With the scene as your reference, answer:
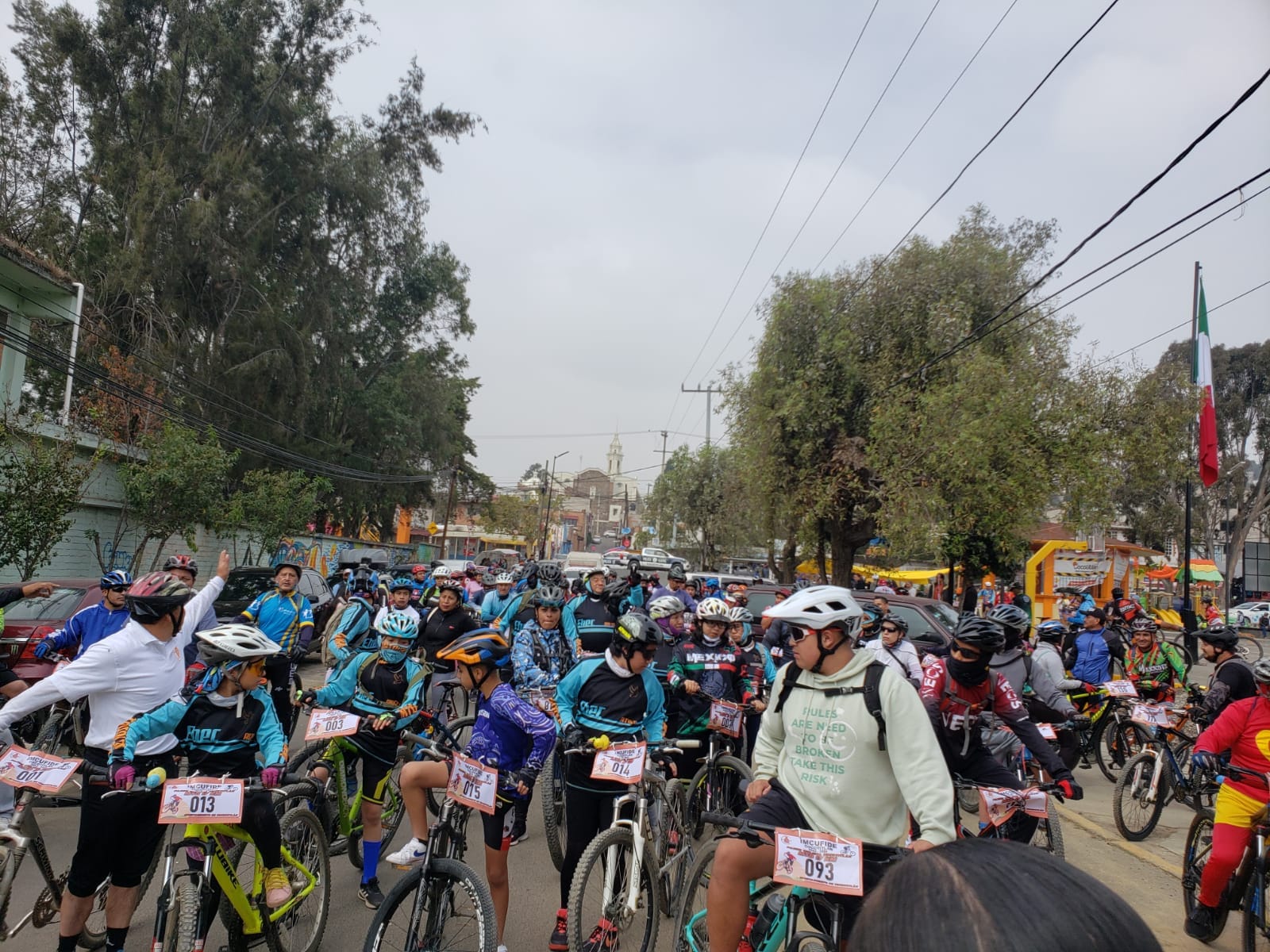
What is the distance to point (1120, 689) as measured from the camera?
9.45m

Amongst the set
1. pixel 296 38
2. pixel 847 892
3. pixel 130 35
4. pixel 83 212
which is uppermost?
pixel 296 38

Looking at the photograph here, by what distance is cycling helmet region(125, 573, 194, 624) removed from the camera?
4.36m

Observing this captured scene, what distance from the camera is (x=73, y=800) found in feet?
18.4

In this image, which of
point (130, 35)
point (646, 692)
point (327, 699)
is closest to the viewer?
point (646, 692)

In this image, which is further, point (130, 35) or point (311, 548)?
point (311, 548)

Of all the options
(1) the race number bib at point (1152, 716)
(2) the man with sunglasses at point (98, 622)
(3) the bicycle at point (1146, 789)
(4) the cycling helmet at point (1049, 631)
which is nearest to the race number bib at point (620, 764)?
(2) the man with sunglasses at point (98, 622)

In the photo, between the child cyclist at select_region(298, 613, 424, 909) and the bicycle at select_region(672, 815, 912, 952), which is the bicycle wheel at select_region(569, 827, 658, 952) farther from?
the child cyclist at select_region(298, 613, 424, 909)

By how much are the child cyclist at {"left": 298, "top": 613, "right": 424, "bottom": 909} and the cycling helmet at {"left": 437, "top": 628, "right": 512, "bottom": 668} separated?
1.08 meters

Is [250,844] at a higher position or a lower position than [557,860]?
higher

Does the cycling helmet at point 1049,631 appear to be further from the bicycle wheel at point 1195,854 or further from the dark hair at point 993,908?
the dark hair at point 993,908

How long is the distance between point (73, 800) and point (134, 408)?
20.6 metres

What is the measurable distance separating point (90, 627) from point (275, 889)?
4.23m

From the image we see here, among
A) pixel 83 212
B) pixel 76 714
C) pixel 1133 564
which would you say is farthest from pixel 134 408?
pixel 1133 564

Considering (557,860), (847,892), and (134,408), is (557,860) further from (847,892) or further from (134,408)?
(134,408)
